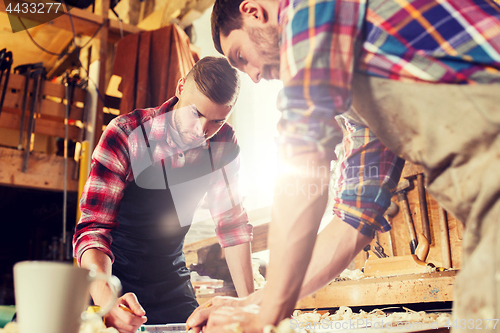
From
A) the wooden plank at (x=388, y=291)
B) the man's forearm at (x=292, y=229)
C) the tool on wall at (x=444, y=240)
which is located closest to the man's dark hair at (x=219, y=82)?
the man's forearm at (x=292, y=229)

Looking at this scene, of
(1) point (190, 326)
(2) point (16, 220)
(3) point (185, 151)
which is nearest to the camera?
(1) point (190, 326)

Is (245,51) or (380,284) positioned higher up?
(245,51)

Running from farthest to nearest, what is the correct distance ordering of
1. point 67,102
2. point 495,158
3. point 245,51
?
1. point 67,102
2. point 245,51
3. point 495,158

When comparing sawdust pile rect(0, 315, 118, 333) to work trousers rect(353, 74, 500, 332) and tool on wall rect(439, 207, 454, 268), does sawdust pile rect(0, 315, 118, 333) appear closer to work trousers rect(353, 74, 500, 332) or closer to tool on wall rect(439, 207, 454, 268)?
work trousers rect(353, 74, 500, 332)

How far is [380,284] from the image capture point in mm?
1102

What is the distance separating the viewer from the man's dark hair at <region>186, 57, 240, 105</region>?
990 mm

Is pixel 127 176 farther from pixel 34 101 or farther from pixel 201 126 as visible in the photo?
pixel 34 101

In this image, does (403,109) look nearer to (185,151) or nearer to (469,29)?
(469,29)

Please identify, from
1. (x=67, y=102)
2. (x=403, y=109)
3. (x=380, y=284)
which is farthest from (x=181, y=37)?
(x=403, y=109)

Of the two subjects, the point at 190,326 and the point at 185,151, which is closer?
the point at 190,326

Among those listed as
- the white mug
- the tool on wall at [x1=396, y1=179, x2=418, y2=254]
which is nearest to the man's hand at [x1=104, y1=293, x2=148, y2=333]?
the white mug

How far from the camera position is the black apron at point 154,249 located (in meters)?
0.98

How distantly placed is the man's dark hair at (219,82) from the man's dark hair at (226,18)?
12.6 inches

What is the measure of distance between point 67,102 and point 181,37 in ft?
2.03
